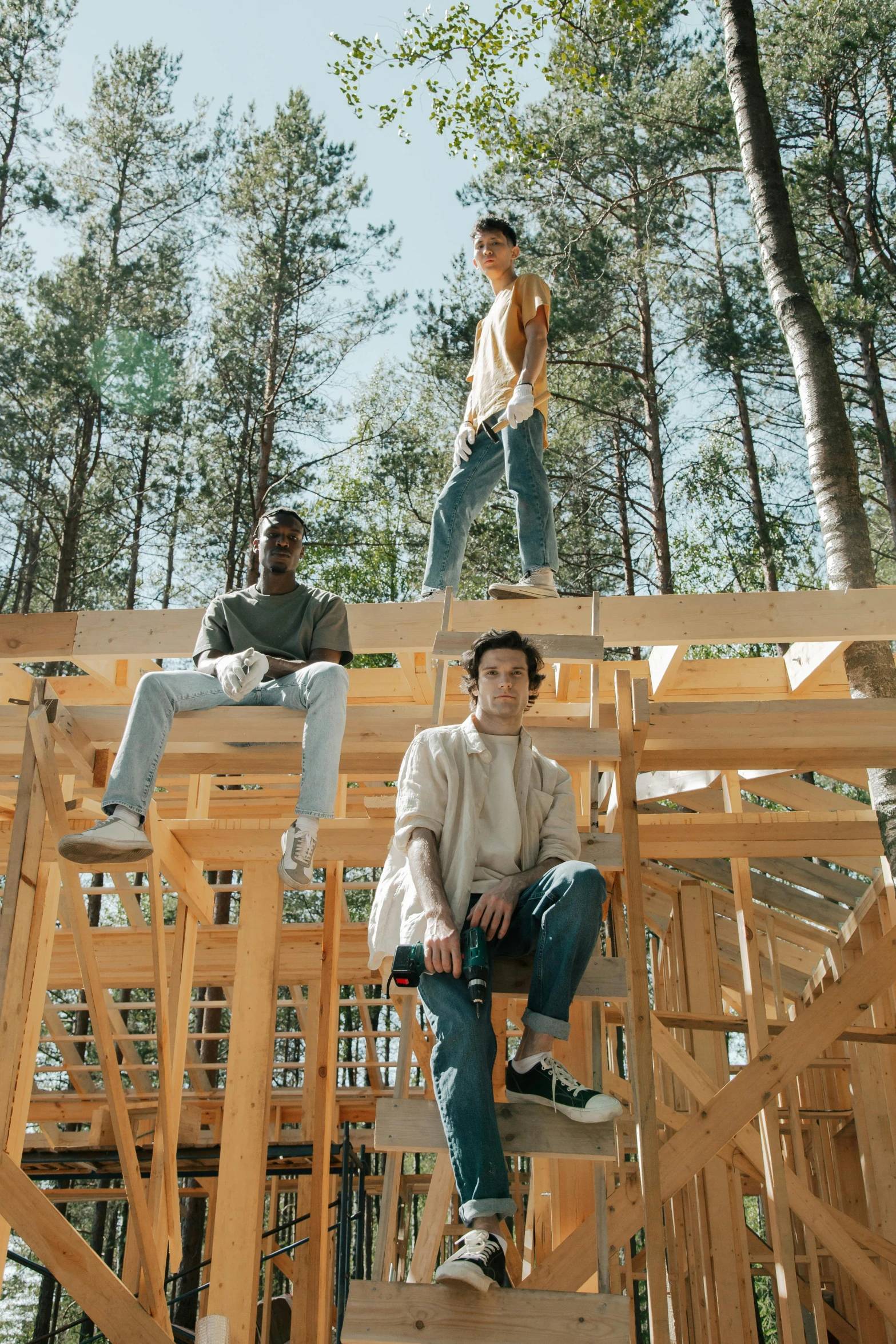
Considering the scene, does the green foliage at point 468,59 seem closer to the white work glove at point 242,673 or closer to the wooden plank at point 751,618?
the wooden plank at point 751,618

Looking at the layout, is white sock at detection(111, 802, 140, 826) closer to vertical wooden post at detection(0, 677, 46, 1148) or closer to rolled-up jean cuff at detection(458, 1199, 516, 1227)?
vertical wooden post at detection(0, 677, 46, 1148)

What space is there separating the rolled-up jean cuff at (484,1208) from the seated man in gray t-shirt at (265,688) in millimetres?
1409

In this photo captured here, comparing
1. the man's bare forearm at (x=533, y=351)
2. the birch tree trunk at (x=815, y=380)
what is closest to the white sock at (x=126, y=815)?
the man's bare forearm at (x=533, y=351)

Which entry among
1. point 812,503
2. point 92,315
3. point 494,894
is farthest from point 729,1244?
point 92,315

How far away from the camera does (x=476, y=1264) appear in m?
2.59

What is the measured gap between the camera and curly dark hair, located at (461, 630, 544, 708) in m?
3.70

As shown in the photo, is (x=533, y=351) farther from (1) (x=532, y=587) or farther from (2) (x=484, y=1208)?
(2) (x=484, y=1208)

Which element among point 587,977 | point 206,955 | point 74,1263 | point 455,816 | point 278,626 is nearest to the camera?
point 587,977

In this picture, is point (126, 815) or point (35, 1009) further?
point (35, 1009)

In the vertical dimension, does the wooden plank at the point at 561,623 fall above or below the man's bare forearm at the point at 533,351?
below

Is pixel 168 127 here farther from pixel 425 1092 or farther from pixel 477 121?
pixel 425 1092

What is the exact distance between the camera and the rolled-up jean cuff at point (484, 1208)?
265 cm

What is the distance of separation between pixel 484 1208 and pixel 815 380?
16.3 feet

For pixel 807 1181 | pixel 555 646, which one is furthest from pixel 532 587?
pixel 807 1181
